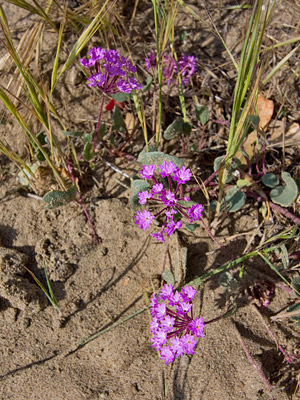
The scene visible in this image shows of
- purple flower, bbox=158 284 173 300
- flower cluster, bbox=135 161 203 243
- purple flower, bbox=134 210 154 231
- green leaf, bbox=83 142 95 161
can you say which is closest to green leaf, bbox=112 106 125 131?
green leaf, bbox=83 142 95 161

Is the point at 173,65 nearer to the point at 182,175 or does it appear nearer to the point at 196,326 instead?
the point at 182,175

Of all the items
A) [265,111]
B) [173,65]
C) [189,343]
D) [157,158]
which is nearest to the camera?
[189,343]

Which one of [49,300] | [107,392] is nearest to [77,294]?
[49,300]

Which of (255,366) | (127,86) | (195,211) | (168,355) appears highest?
(127,86)

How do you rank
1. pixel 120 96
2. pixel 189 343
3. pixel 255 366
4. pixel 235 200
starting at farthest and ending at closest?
pixel 120 96 < pixel 235 200 < pixel 255 366 < pixel 189 343

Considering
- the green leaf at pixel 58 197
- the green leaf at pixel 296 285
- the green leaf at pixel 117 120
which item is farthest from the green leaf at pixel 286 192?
the green leaf at pixel 58 197

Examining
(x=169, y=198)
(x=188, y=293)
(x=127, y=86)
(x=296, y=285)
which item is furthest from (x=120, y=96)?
(x=296, y=285)

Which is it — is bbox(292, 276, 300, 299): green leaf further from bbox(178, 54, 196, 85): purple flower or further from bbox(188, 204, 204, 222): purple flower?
bbox(178, 54, 196, 85): purple flower

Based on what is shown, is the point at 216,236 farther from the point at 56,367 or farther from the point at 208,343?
the point at 56,367
